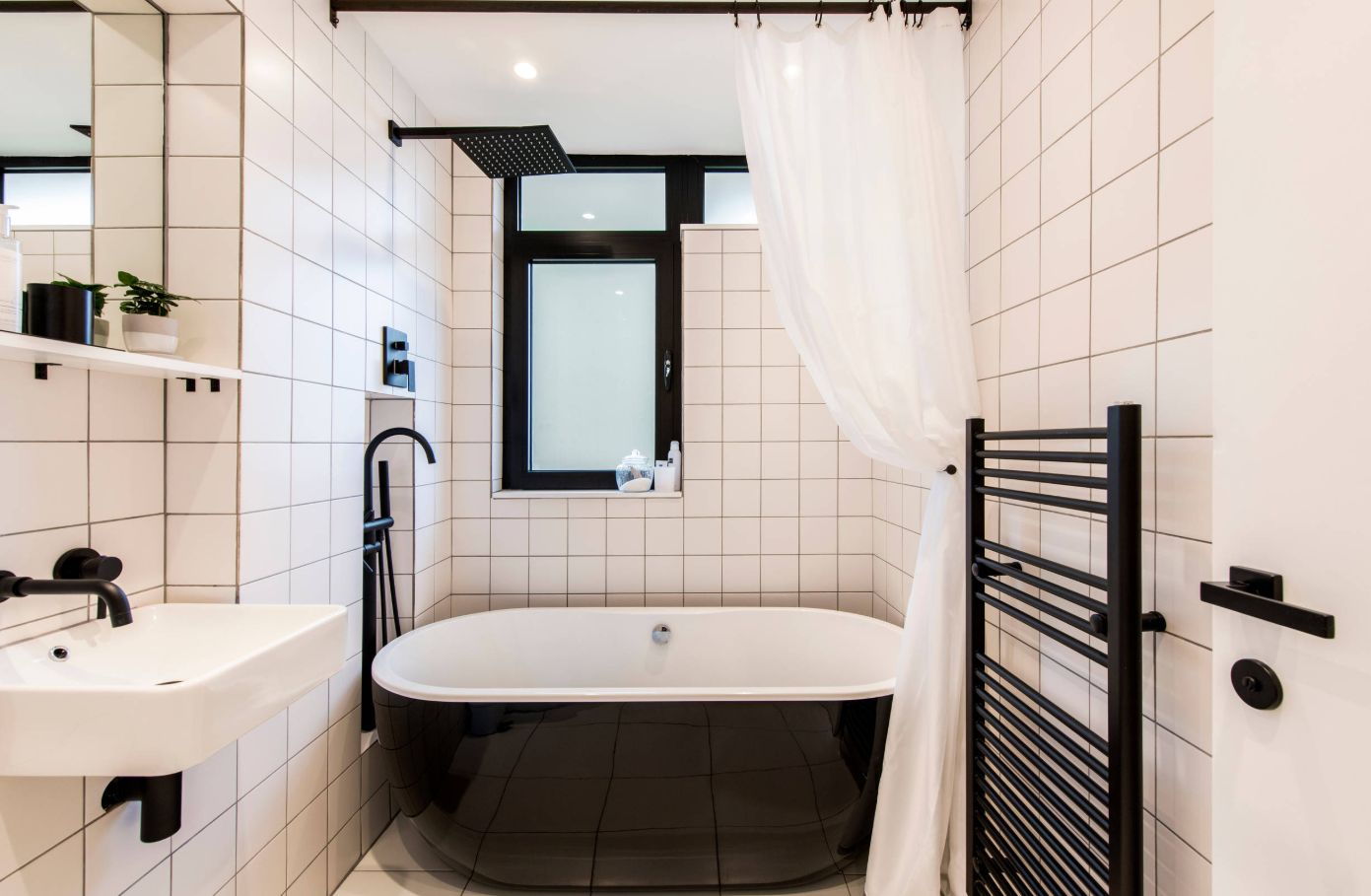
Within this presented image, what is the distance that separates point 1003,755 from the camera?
1.29 meters

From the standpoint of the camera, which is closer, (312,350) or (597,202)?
(312,350)

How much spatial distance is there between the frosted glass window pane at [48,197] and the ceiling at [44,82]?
41 mm

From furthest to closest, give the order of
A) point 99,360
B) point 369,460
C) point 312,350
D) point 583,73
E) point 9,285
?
point 583,73
point 369,460
point 312,350
point 99,360
point 9,285

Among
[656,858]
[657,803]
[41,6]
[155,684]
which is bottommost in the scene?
[656,858]

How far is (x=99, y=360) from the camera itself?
96 cm

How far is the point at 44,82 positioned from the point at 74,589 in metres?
0.93

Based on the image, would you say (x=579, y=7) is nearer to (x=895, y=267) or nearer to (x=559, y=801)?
(x=895, y=267)

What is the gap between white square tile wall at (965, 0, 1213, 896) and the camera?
0.92m

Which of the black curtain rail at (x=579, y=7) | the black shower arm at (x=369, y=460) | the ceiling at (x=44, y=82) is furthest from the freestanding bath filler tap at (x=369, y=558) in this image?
the black curtain rail at (x=579, y=7)

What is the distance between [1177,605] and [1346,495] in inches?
15.8

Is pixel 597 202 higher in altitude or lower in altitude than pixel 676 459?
higher

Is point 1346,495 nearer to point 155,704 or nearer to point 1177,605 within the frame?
point 1177,605

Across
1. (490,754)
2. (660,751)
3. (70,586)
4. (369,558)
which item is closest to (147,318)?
(70,586)

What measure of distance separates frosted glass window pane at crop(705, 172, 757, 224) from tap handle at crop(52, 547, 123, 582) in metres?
2.32
